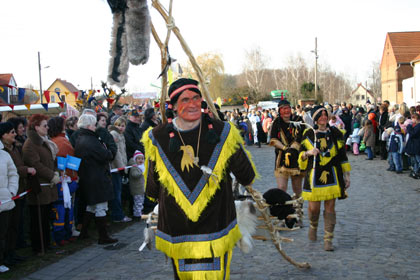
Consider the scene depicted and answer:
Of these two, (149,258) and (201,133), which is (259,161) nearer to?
(149,258)

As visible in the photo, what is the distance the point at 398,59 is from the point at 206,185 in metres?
59.4

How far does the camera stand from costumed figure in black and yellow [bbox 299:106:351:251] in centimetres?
569

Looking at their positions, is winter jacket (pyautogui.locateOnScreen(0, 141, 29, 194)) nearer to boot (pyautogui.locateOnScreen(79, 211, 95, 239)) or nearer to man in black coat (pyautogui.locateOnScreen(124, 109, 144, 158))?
boot (pyautogui.locateOnScreen(79, 211, 95, 239))

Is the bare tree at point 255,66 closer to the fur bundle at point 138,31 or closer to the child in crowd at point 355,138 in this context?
the child in crowd at point 355,138

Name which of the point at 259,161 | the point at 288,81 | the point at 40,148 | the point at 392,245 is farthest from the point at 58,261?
the point at 288,81

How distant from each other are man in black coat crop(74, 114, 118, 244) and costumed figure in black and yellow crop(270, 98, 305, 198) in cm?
276

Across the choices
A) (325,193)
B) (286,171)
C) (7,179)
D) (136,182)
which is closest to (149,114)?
(136,182)

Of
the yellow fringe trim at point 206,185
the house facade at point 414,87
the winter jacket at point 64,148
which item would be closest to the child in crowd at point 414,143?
the winter jacket at point 64,148

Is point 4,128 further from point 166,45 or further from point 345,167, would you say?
point 345,167

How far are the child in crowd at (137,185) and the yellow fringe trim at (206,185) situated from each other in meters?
4.88

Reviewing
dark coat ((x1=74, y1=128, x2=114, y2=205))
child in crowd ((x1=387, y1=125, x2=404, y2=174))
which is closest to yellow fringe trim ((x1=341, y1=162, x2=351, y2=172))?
dark coat ((x1=74, y1=128, x2=114, y2=205))

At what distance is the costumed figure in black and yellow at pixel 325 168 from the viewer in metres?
5.69

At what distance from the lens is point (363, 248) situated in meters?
5.70

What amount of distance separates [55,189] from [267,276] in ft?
10.9
